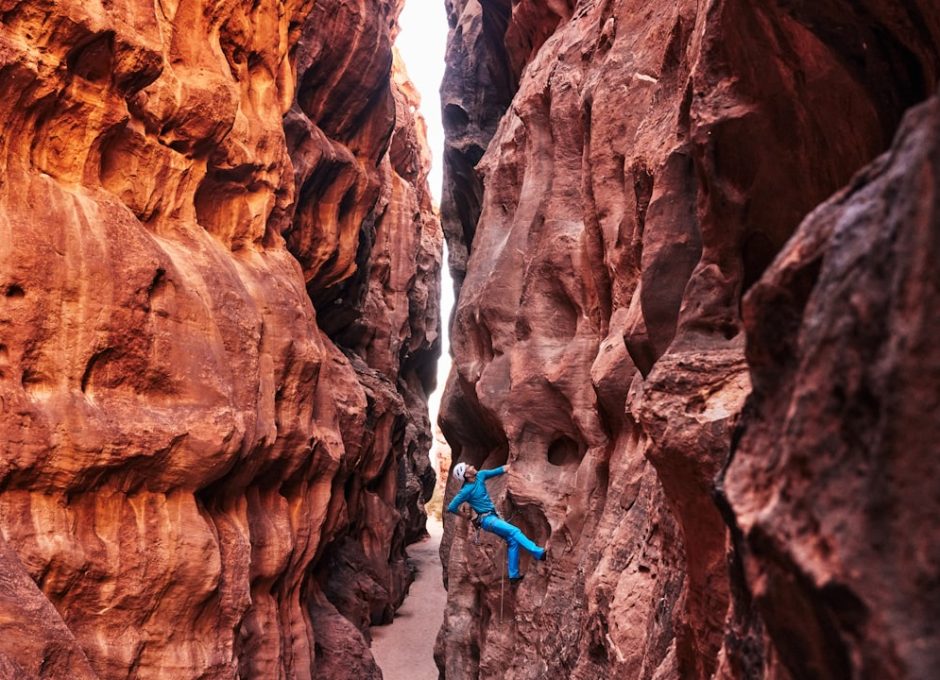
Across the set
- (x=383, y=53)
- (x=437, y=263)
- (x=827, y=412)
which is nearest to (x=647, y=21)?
(x=383, y=53)

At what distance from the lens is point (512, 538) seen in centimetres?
1109

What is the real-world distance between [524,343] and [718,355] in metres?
7.61

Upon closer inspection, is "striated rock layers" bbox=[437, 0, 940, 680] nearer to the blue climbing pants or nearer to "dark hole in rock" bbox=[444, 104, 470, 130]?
the blue climbing pants

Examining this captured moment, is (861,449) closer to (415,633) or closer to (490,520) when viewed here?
(490,520)

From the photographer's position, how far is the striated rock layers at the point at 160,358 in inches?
279

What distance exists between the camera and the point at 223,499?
9.39 meters

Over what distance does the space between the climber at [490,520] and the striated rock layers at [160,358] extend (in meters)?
2.00

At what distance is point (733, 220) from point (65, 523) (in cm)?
613

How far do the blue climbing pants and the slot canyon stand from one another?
27 cm

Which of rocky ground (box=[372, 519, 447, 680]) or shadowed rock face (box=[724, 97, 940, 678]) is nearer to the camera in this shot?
shadowed rock face (box=[724, 97, 940, 678])

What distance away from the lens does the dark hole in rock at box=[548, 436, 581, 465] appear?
38.2 feet

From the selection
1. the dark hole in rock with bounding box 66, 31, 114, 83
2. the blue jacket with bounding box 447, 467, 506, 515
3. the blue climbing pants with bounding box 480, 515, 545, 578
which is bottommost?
the blue climbing pants with bounding box 480, 515, 545, 578

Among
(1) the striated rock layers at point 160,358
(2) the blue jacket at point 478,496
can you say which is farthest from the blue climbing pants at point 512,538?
(1) the striated rock layers at point 160,358

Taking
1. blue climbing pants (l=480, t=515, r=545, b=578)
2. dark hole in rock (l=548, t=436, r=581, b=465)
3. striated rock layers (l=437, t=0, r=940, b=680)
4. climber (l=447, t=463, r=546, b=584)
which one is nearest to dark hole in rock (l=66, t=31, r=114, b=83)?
striated rock layers (l=437, t=0, r=940, b=680)
